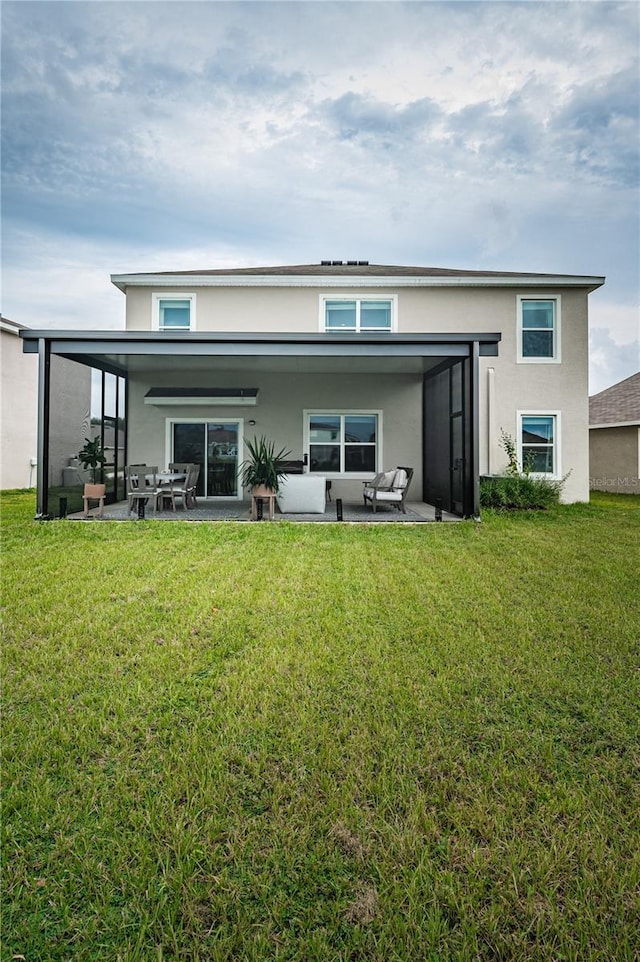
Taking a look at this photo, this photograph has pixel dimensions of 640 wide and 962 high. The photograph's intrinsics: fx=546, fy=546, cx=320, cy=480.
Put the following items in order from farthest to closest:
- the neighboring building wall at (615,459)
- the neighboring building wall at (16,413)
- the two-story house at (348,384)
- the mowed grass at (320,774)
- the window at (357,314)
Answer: the neighboring building wall at (615,459)
the neighboring building wall at (16,413)
the window at (357,314)
the two-story house at (348,384)
the mowed grass at (320,774)

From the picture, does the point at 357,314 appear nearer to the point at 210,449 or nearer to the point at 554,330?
the point at 554,330

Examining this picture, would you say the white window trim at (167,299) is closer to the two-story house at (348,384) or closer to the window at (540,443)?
the two-story house at (348,384)

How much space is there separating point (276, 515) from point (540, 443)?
7454 mm

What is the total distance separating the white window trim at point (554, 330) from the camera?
1435 cm

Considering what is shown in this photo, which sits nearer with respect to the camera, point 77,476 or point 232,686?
point 232,686

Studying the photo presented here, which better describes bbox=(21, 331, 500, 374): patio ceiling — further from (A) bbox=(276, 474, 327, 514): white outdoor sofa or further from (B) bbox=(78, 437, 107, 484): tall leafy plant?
(B) bbox=(78, 437, 107, 484): tall leafy plant

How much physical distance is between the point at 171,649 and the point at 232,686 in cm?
82

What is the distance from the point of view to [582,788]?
98.8 inches

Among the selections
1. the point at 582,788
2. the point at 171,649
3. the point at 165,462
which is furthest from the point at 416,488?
the point at 582,788

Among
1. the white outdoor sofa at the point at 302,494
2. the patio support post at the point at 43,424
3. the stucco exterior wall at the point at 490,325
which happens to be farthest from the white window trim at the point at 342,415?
the patio support post at the point at 43,424

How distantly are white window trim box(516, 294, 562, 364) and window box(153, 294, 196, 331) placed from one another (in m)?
8.63

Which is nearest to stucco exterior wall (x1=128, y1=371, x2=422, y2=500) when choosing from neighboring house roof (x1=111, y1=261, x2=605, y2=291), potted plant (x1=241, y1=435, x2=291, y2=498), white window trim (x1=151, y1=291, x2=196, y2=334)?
white window trim (x1=151, y1=291, x2=196, y2=334)

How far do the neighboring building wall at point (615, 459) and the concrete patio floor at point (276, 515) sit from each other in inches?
440

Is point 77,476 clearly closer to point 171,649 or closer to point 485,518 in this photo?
point 485,518
